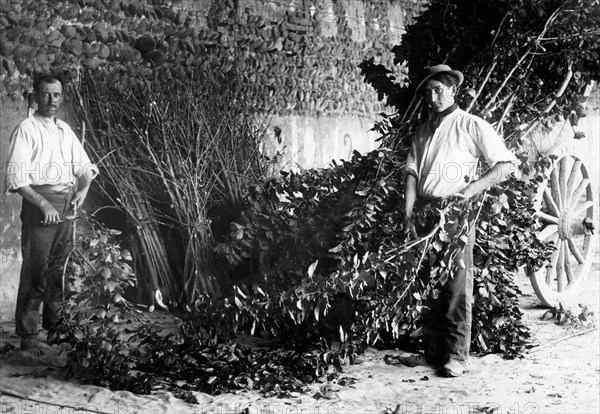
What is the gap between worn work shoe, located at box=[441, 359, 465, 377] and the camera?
4.39m

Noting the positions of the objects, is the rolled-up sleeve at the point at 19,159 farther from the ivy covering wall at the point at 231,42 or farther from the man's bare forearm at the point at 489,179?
the man's bare forearm at the point at 489,179

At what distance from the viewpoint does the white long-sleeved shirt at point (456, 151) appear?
4277 mm

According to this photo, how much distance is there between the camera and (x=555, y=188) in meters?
5.82

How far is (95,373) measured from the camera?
412cm

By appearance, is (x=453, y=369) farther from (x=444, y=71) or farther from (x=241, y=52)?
(x=241, y=52)

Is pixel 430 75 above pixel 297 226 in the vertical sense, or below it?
above

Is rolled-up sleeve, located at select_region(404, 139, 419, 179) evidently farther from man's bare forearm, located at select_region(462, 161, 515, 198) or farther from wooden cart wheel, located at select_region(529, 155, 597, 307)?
wooden cart wheel, located at select_region(529, 155, 597, 307)

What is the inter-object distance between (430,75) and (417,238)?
2.94ft

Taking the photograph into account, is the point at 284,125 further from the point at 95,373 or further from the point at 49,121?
the point at 95,373

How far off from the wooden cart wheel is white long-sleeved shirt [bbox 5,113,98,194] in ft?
10.3

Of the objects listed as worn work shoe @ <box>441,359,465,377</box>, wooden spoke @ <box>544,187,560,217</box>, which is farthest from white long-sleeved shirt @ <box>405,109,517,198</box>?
wooden spoke @ <box>544,187,560,217</box>

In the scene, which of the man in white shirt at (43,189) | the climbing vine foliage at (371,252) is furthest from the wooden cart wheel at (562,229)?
the man in white shirt at (43,189)

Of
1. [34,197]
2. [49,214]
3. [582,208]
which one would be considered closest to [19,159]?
[34,197]

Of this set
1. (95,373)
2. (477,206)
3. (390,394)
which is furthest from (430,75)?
(95,373)
